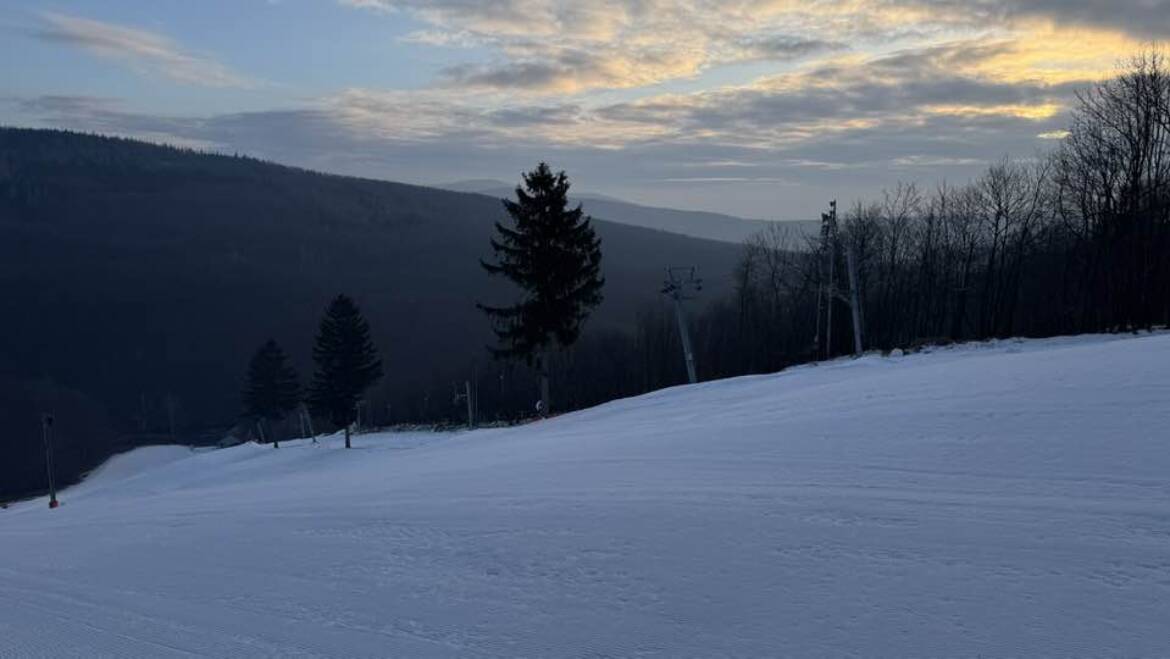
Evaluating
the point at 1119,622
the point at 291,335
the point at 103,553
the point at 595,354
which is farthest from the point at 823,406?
the point at 291,335

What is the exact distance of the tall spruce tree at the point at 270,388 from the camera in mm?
70812

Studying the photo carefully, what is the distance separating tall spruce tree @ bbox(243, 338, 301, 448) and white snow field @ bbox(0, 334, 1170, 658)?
2479 inches

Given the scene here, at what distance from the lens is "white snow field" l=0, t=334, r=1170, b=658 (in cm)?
490

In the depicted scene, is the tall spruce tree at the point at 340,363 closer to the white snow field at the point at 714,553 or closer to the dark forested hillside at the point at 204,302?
the dark forested hillside at the point at 204,302

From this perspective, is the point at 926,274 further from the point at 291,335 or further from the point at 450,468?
the point at 291,335

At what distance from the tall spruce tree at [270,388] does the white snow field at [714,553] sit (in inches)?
2479

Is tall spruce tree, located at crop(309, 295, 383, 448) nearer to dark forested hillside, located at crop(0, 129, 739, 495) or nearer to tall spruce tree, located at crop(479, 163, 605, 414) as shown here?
tall spruce tree, located at crop(479, 163, 605, 414)

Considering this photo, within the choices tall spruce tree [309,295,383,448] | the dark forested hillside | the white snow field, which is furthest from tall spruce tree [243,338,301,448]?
the white snow field

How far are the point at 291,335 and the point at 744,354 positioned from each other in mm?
99858

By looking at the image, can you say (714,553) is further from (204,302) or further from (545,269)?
(204,302)

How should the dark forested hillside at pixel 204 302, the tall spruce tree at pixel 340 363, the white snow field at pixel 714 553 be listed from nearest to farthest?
the white snow field at pixel 714 553
the tall spruce tree at pixel 340 363
the dark forested hillside at pixel 204 302

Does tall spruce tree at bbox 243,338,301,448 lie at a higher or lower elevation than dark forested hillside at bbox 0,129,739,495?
lower

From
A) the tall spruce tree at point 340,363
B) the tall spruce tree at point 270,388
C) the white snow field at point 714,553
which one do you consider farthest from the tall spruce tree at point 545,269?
the tall spruce tree at point 270,388

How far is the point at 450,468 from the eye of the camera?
12.4m
